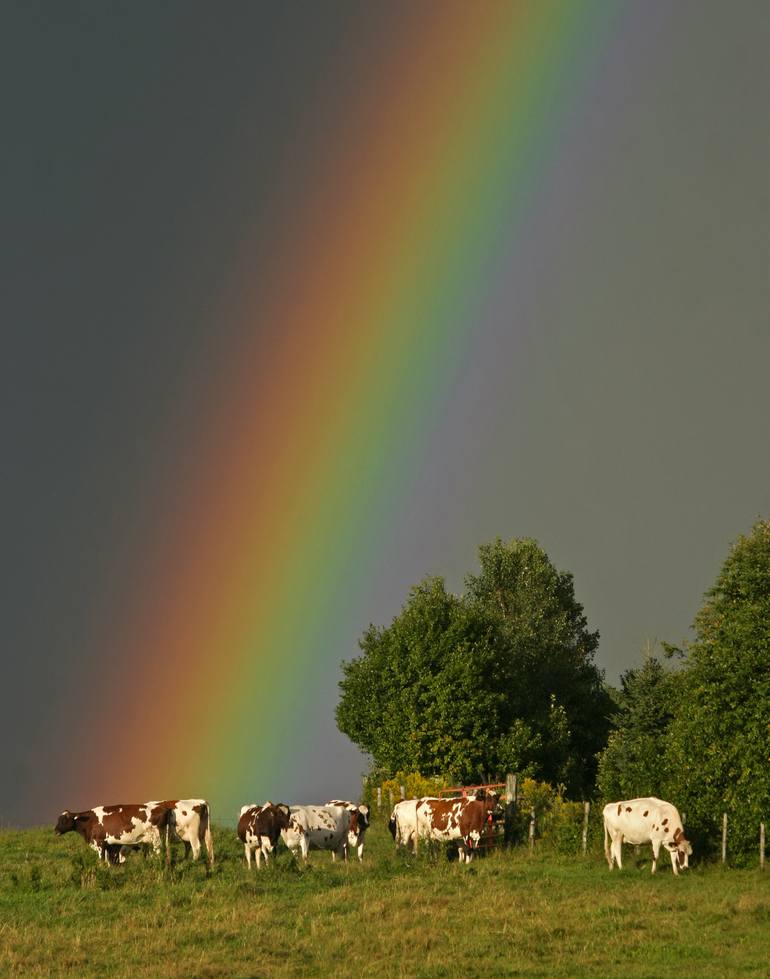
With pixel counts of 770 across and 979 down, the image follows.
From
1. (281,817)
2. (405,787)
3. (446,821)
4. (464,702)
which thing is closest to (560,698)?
(464,702)

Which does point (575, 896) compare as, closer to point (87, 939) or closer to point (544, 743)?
point (87, 939)

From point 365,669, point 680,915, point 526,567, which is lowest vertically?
point 680,915

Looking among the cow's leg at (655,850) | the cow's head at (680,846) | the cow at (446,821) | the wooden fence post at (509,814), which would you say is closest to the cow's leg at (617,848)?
the cow's leg at (655,850)

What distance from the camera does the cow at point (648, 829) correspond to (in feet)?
119

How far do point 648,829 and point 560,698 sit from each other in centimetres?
4809

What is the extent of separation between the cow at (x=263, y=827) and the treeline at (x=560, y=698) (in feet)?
48.5

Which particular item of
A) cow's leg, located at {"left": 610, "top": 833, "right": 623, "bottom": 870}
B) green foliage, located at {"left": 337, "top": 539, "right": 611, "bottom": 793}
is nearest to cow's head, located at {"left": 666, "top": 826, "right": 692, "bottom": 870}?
cow's leg, located at {"left": 610, "top": 833, "right": 623, "bottom": 870}

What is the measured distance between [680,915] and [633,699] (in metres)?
33.2

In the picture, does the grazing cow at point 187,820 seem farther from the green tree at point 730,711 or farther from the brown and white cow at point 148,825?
the green tree at point 730,711

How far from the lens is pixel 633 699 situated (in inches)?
2362

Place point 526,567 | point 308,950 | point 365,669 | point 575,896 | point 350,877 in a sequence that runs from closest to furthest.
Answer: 1. point 308,950
2. point 575,896
3. point 350,877
4. point 365,669
5. point 526,567

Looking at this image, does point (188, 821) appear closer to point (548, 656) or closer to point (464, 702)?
point (464, 702)

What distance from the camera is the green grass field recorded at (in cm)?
2241

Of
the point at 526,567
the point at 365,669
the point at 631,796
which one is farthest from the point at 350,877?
the point at 526,567
